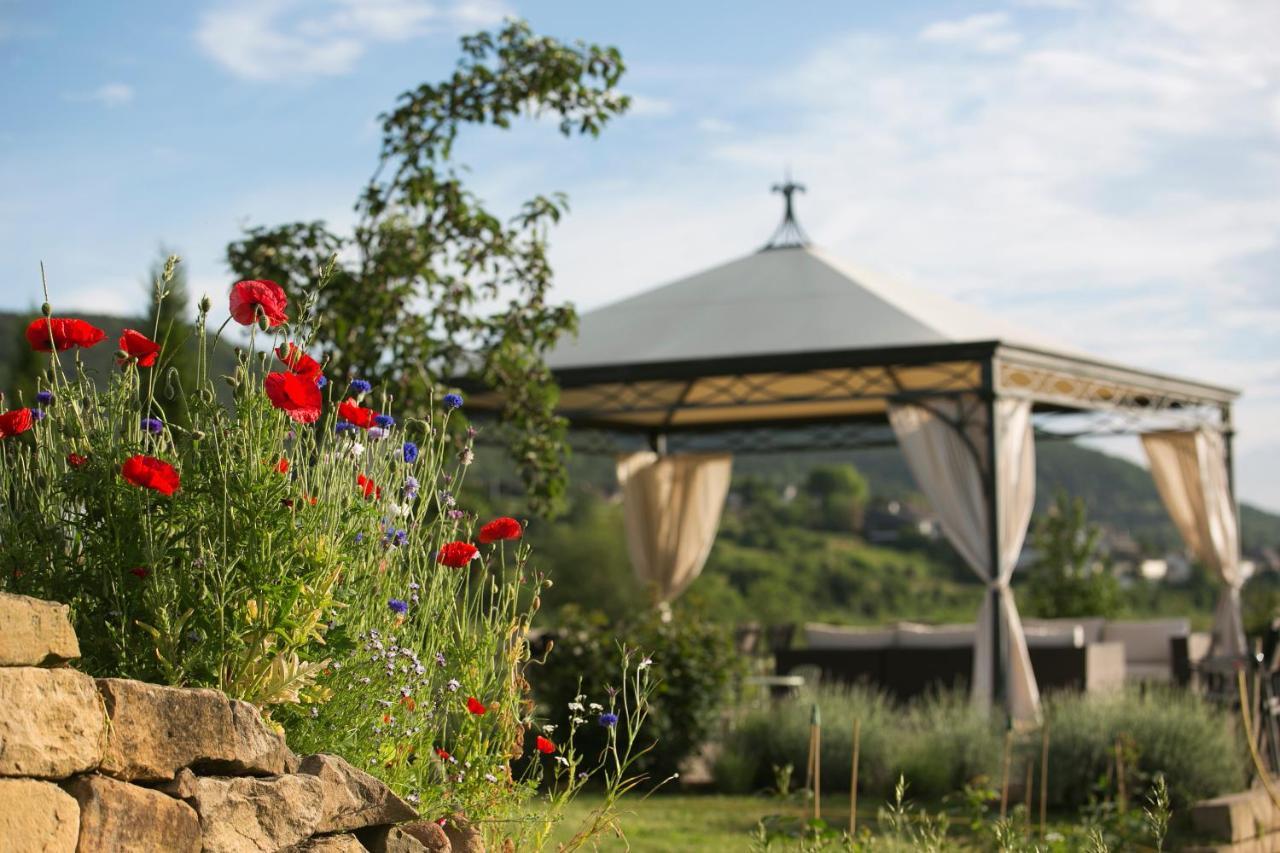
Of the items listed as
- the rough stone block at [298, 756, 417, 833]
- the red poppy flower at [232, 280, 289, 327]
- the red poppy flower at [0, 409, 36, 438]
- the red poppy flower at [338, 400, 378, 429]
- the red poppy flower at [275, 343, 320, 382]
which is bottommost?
the rough stone block at [298, 756, 417, 833]

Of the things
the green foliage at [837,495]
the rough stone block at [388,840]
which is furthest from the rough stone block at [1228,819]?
the green foliage at [837,495]

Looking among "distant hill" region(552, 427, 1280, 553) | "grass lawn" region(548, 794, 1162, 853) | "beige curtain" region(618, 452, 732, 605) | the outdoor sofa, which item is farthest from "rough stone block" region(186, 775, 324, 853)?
"distant hill" region(552, 427, 1280, 553)

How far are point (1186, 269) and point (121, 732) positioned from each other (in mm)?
12986

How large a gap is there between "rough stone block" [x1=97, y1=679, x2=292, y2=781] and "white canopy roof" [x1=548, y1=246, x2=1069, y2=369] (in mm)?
7310

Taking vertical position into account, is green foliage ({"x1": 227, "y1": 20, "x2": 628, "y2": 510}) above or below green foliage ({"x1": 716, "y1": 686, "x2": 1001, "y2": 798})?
above

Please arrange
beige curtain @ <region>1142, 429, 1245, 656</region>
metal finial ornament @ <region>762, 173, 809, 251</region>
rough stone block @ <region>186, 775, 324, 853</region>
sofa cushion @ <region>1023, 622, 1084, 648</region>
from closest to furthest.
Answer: rough stone block @ <region>186, 775, 324, 853</region> → sofa cushion @ <region>1023, 622, 1084, 648</region> → metal finial ornament @ <region>762, 173, 809, 251</region> → beige curtain @ <region>1142, 429, 1245, 656</region>

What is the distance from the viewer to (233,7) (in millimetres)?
6520

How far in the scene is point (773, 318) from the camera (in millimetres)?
10766

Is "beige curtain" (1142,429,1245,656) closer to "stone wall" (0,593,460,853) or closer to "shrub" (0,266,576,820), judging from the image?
"shrub" (0,266,576,820)

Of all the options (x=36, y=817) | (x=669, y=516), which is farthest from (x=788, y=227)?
(x=36, y=817)

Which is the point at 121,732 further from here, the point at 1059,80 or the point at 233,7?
the point at 1059,80

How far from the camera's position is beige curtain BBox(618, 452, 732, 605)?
1301 centimetres

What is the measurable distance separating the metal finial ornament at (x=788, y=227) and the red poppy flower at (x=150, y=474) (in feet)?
32.6

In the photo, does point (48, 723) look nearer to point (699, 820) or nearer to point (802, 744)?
point (699, 820)
